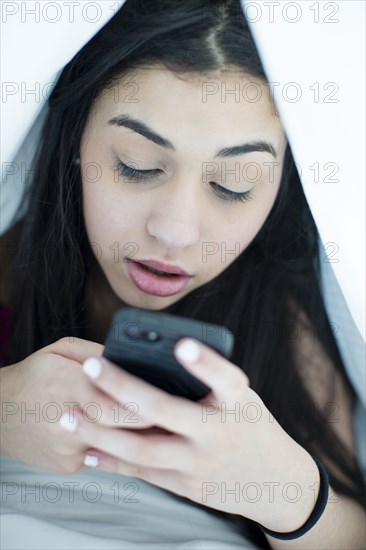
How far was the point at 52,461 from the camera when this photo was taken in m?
0.82

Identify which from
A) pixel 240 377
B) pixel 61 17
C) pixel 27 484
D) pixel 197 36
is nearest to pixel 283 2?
pixel 197 36

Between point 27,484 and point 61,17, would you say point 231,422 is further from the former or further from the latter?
point 61,17

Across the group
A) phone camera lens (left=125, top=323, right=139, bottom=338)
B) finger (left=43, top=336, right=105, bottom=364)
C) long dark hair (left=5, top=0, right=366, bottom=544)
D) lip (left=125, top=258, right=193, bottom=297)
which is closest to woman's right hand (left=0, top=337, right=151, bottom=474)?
finger (left=43, top=336, right=105, bottom=364)

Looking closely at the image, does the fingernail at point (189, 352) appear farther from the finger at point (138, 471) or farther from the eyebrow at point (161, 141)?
the eyebrow at point (161, 141)

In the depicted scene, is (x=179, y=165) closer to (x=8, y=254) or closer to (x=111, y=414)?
(x=111, y=414)

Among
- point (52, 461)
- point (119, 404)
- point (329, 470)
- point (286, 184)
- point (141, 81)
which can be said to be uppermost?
point (141, 81)

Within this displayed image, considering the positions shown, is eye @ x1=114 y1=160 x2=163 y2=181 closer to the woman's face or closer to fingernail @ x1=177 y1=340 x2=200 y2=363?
the woman's face

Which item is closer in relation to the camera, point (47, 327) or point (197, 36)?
point (197, 36)

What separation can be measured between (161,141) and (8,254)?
56 cm

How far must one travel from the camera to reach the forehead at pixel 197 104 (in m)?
0.84

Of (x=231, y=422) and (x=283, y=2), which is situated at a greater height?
(x=283, y=2)

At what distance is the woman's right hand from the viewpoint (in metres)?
0.73

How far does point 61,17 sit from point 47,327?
584mm

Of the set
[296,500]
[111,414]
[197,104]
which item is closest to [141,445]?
[111,414]
